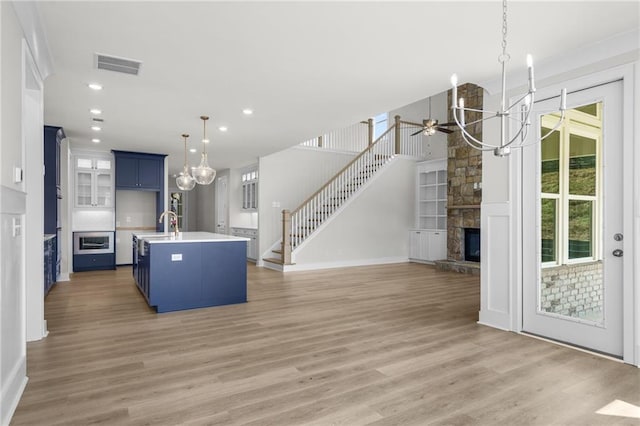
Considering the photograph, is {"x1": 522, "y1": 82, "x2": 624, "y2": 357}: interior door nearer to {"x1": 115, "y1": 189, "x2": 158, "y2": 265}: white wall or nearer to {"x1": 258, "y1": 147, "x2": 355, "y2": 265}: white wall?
{"x1": 258, "y1": 147, "x2": 355, "y2": 265}: white wall

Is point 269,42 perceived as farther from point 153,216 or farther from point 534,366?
point 153,216

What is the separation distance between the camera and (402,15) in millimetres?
2750

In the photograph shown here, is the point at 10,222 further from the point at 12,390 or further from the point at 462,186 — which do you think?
the point at 462,186

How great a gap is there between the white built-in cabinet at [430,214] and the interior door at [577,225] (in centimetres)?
553

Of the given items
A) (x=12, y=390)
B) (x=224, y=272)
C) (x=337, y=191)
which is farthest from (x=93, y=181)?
(x=12, y=390)

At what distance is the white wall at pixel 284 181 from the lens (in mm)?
9414

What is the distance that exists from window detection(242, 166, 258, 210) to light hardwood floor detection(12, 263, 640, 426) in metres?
5.43

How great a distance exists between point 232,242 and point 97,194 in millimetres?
4705

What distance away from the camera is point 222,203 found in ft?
40.5

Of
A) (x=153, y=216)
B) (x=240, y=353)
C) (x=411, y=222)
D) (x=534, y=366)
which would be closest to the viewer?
(x=534, y=366)

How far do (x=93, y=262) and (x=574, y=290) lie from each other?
8431 millimetres

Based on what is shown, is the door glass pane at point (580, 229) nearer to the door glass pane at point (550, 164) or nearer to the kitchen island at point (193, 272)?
the door glass pane at point (550, 164)

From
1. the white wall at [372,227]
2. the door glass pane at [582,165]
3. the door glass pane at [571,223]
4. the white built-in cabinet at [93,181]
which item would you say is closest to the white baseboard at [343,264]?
the white wall at [372,227]

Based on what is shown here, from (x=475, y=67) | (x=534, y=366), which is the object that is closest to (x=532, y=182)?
(x=475, y=67)
